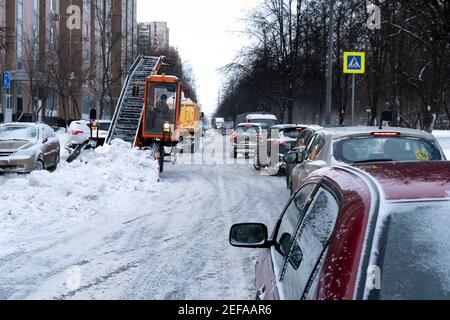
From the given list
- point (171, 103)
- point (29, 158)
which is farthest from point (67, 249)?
point (171, 103)

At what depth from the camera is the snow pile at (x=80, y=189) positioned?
10.2 meters

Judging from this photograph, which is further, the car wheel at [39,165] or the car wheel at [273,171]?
the car wheel at [273,171]

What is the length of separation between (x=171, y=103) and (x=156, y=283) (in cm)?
1470

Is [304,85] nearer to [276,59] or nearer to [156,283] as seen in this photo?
[276,59]

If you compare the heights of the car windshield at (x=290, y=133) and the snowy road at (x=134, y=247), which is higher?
the car windshield at (x=290, y=133)

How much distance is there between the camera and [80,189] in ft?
39.3

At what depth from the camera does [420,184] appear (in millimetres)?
2613

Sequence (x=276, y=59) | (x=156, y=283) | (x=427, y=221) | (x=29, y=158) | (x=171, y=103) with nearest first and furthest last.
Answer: (x=427, y=221), (x=156, y=283), (x=29, y=158), (x=171, y=103), (x=276, y=59)

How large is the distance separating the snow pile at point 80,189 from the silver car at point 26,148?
21.0 inches

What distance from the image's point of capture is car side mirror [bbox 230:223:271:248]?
3.78m

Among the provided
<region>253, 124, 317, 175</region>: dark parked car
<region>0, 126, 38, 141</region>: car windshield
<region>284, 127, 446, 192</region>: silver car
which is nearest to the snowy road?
<region>284, 127, 446, 192</region>: silver car

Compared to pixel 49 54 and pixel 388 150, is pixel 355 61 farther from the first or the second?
pixel 49 54

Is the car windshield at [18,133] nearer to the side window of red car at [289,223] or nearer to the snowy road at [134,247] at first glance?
the snowy road at [134,247]

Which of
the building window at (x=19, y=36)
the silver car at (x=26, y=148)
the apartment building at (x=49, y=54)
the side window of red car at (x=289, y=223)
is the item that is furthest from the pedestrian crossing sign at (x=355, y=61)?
the building window at (x=19, y=36)
